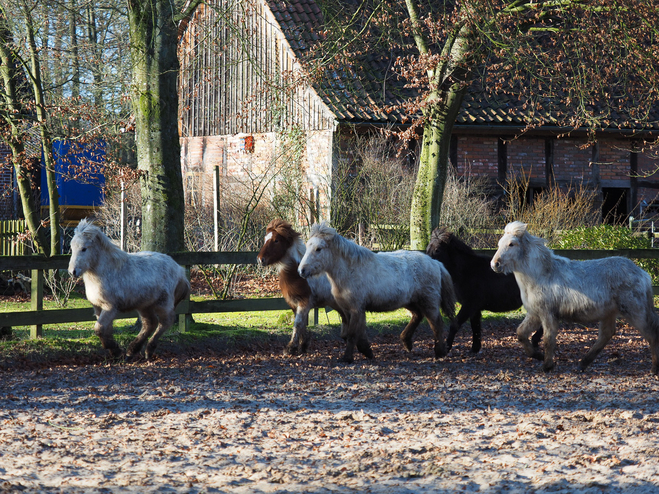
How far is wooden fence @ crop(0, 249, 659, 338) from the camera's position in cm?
888

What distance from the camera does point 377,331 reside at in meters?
11.5

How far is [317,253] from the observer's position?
8.41m

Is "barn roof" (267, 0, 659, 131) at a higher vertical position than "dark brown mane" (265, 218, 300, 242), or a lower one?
higher

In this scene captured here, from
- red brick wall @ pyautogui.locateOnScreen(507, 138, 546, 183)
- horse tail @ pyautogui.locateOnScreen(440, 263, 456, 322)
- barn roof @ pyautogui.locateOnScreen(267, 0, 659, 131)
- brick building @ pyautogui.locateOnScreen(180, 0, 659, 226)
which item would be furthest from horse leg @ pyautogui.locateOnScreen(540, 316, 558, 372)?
red brick wall @ pyautogui.locateOnScreen(507, 138, 546, 183)

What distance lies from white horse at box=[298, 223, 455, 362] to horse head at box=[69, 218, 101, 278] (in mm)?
2254

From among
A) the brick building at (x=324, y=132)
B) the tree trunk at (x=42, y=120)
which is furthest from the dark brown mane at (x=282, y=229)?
the brick building at (x=324, y=132)

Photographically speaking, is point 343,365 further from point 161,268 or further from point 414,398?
point 161,268

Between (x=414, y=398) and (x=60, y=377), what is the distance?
3602mm

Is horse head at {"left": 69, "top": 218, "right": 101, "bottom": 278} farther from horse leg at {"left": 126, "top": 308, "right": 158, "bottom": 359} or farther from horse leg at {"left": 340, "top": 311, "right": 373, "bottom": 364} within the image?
horse leg at {"left": 340, "top": 311, "right": 373, "bottom": 364}

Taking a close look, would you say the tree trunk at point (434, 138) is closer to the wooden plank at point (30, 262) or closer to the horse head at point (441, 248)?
the horse head at point (441, 248)

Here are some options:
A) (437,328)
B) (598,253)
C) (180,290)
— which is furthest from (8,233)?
(598,253)

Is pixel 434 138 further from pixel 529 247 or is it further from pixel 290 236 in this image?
pixel 529 247

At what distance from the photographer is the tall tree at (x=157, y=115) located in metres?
10.3

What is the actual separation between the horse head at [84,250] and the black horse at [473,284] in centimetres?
427
